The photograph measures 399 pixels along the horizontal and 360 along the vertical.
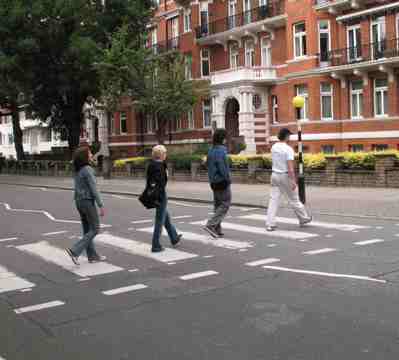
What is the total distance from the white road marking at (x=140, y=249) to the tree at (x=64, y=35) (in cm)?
2819

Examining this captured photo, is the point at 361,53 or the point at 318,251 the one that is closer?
the point at 318,251

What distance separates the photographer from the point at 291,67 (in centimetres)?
3531

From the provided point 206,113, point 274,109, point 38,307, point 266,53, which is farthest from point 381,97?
point 38,307

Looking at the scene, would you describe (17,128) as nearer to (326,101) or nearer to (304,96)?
(304,96)

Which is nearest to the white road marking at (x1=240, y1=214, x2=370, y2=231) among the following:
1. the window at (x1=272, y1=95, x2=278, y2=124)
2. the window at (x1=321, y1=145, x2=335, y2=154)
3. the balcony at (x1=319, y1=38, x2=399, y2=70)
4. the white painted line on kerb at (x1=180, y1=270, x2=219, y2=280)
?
the white painted line on kerb at (x1=180, y1=270, x2=219, y2=280)

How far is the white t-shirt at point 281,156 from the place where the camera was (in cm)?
1183

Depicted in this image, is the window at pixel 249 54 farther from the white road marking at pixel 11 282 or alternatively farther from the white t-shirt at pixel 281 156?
the white road marking at pixel 11 282

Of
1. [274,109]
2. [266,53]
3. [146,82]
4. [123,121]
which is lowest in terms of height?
[274,109]

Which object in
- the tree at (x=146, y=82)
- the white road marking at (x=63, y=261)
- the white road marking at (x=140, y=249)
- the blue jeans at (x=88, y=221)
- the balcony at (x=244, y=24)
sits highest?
the balcony at (x=244, y=24)

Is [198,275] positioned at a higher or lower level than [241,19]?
lower

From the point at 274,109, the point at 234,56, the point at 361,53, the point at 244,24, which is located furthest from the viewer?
the point at 234,56

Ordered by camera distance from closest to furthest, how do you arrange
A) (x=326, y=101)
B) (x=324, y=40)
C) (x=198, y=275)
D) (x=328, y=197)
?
(x=198, y=275) < (x=328, y=197) < (x=324, y=40) < (x=326, y=101)

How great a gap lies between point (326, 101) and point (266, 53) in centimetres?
669

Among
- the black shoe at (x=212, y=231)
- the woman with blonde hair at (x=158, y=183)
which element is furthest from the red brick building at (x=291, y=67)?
the woman with blonde hair at (x=158, y=183)
